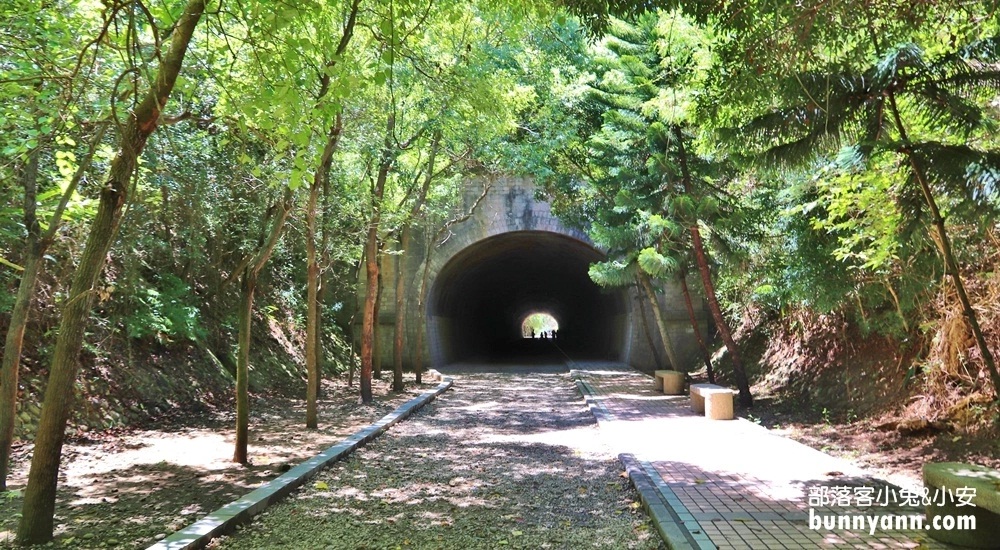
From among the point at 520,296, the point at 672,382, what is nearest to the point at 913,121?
the point at 672,382

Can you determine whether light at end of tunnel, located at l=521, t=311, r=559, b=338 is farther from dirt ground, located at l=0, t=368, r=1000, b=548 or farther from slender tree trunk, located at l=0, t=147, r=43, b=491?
slender tree trunk, located at l=0, t=147, r=43, b=491

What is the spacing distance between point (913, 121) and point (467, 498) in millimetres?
5215

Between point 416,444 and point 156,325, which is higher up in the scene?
point 156,325

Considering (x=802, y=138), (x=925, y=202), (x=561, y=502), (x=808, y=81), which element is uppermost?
(x=808, y=81)

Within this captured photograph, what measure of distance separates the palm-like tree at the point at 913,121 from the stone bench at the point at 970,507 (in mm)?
1779

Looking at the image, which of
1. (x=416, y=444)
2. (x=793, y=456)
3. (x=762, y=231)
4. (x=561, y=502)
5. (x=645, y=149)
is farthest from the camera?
(x=645, y=149)

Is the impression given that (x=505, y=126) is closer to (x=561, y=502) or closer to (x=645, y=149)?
(x=645, y=149)

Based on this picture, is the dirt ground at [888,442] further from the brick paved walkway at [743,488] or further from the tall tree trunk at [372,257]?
the tall tree trunk at [372,257]

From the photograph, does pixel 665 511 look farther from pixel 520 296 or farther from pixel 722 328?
pixel 520 296

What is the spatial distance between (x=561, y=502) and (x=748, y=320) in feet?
40.7

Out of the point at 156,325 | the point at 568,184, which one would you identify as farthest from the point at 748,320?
the point at 156,325

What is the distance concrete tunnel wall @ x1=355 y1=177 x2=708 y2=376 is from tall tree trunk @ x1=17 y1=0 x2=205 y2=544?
1164 cm

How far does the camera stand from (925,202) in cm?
626

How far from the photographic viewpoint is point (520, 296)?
136 feet
